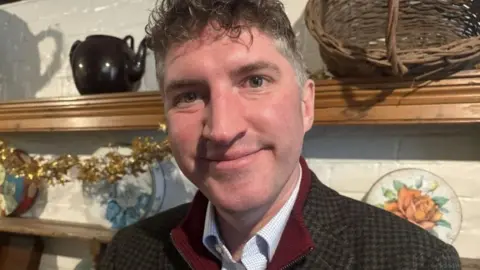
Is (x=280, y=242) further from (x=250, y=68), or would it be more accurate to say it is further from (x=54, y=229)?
(x=54, y=229)

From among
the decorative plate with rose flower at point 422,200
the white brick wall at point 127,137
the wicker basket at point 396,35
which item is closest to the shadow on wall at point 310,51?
the white brick wall at point 127,137

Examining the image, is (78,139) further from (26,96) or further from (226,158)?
(226,158)

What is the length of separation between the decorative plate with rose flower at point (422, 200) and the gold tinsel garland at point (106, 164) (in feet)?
2.05

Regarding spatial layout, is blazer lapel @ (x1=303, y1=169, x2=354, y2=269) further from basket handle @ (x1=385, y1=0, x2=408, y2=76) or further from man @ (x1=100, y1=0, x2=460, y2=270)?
basket handle @ (x1=385, y1=0, x2=408, y2=76)

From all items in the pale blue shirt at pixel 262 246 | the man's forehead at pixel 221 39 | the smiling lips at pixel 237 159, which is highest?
the man's forehead at pixel 221 39

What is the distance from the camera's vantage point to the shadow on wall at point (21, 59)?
1882 millimetres

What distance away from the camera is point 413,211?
1.21 metres

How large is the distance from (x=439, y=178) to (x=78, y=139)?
127 cm

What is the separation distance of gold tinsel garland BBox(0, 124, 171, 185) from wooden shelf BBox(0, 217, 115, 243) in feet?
0.56

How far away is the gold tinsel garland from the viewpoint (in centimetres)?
142

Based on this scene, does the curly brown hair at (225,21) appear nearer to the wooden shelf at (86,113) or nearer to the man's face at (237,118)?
the man's face at (237,118)

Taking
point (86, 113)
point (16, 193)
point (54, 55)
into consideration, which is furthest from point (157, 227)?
point (54, 55)

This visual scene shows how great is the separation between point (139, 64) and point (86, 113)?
0.77ft

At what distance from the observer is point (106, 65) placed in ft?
4.77
